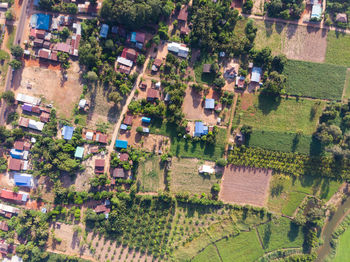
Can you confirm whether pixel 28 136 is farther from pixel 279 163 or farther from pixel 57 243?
pixel 279 163

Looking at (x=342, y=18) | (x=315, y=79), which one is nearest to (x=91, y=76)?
(x=315, y=79)

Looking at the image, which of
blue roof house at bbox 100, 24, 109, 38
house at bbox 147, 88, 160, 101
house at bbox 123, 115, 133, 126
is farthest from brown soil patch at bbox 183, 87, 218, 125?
blue roof house at bbox 100, 24, 109, 38

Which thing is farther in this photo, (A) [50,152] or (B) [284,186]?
(B) [284,186]

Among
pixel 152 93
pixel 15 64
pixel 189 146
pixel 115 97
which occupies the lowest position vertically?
pixel 189 146

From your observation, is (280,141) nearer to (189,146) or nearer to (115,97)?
(189,146)

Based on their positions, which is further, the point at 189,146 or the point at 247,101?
the point at 247,101

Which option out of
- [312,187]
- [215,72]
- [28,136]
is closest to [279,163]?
[312,187]

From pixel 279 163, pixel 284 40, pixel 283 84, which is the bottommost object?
pixel 279 163

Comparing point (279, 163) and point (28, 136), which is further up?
point (279, 163)
